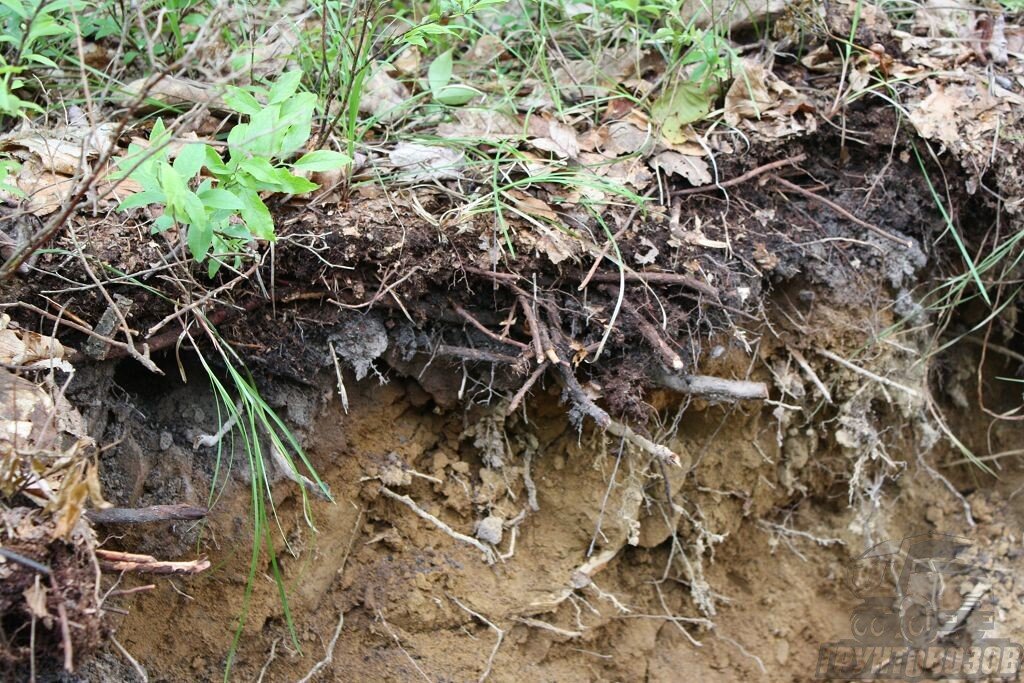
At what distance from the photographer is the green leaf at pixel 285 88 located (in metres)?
1.52

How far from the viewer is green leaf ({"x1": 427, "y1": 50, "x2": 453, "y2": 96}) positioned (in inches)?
82.7

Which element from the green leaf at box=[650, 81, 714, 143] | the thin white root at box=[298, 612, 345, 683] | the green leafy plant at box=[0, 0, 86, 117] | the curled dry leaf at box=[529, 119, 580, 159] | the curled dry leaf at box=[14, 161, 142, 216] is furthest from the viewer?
the green leaf at box=[650, 81, 714, 143]

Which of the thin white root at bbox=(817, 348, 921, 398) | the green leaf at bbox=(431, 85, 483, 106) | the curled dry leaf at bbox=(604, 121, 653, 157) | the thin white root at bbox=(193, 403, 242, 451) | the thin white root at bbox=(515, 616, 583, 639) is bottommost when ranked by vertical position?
the thin white root at bbox=(515, 616, 583, 639)

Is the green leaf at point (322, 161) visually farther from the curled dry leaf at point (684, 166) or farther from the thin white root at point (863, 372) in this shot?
the thin white root at point (863, 372)

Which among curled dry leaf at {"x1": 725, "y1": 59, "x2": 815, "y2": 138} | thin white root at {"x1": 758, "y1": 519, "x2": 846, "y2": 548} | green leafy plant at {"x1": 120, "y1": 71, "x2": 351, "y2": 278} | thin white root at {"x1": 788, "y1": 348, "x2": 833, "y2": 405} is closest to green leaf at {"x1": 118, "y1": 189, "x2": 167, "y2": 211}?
green leafy plant at {"x1": 120, "y1": 71, "x2": 351, "y2": 278}

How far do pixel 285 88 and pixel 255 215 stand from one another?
246 mm

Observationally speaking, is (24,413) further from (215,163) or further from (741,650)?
(741,650)

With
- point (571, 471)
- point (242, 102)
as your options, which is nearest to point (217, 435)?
point (242, 102)

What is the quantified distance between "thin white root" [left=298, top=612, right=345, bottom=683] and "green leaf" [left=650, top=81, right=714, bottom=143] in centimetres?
137

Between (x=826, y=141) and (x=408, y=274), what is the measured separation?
1.19 m

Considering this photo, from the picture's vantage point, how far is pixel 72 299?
158cm

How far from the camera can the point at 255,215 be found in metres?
1.47

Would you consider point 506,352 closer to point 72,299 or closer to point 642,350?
point 642,350

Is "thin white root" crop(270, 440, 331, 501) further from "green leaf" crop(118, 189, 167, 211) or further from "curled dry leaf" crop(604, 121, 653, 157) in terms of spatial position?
"curled dry leaf" crop(604, 121, 653, 157)
